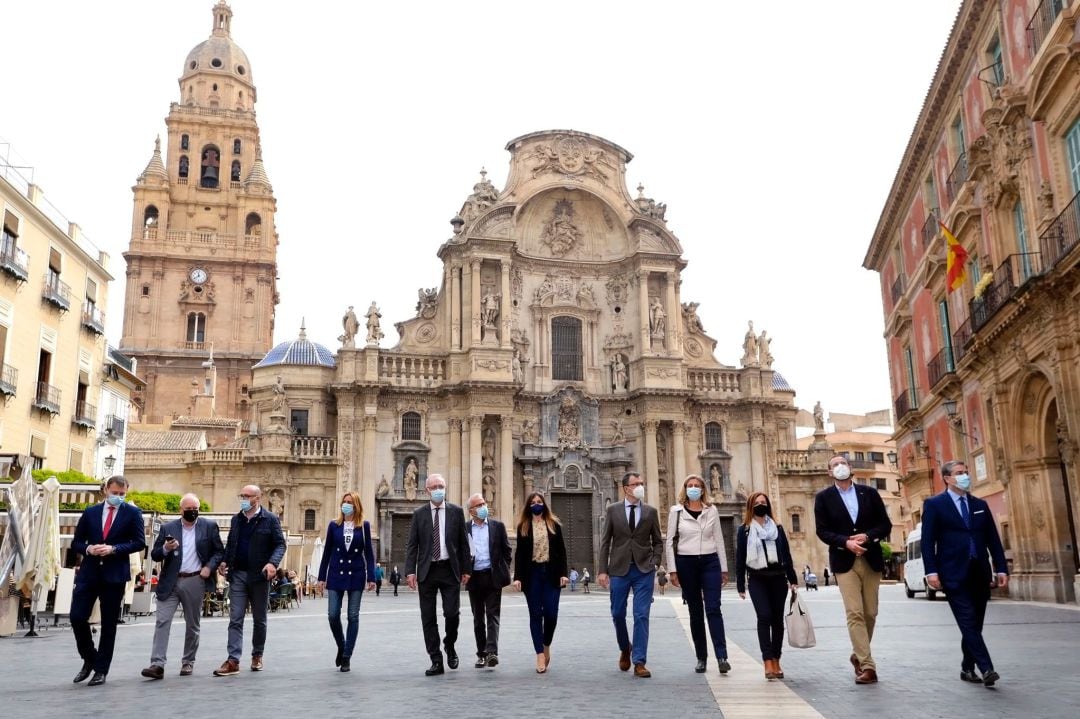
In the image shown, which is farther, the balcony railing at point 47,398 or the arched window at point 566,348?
the arched window at point 566,348

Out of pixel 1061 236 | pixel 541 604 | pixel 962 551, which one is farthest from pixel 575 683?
pixel 1061 236

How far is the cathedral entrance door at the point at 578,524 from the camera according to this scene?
44.8 metres

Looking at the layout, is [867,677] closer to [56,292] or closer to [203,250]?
[56,292]

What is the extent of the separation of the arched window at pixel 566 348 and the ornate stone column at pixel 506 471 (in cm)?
434

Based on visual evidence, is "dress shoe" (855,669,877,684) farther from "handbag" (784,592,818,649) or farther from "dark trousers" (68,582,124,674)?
"dark trousers" (68,582,124,674)

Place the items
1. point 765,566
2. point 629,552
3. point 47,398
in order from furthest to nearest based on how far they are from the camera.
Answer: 1. point 47,398
2. point 629,552
3. point 765,566

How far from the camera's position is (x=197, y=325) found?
69250 mm

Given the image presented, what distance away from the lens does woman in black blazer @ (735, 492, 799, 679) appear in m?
9.81

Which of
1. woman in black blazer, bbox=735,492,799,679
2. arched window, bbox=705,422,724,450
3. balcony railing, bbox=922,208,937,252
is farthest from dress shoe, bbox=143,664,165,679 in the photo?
arched window, bbox=705,422,724,450

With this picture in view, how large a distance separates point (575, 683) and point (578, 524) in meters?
35.8

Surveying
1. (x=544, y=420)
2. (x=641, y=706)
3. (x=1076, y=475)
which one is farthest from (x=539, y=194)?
(x=641, y=706)

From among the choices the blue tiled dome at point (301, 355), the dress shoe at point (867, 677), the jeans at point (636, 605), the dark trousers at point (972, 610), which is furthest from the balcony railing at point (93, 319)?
the dark trousers at point (972, 610)

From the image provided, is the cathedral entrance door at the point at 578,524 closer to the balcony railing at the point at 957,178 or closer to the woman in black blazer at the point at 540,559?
the balcony railing at the point at 957,178

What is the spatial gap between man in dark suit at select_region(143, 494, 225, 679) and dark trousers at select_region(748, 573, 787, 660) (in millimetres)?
5811
